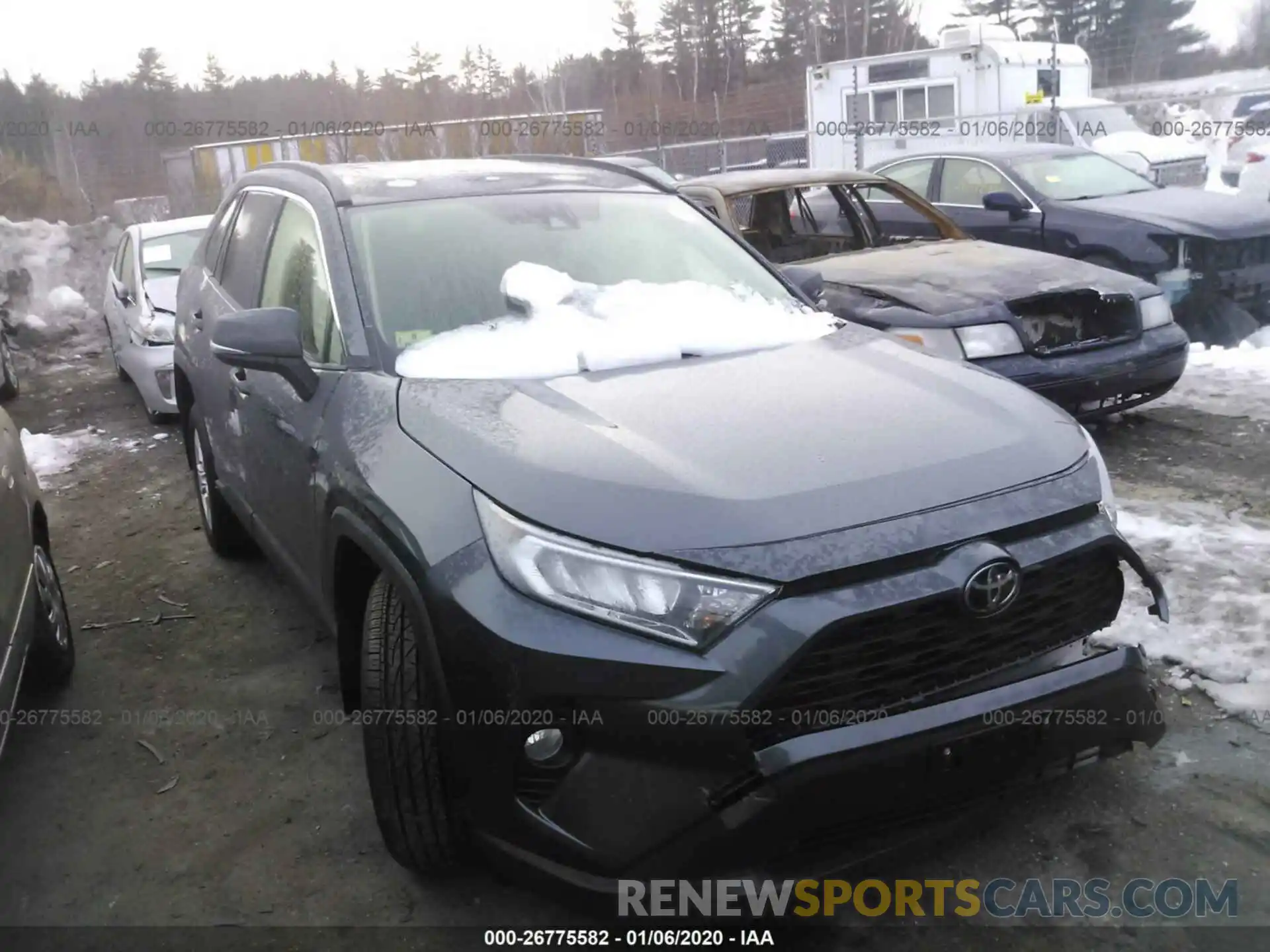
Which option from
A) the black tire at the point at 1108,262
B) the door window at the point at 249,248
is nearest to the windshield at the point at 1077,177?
the black tire at the point at 1108,262

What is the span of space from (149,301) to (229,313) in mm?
4963

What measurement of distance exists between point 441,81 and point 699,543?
1910 inches

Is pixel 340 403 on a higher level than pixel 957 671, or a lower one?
higher

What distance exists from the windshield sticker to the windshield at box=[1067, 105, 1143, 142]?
535 inches

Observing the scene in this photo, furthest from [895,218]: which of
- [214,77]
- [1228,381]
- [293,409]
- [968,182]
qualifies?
[214,77]

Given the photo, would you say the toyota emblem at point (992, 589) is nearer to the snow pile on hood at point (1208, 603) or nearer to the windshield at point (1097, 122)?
the snow pile on hood at point (1208, 603)

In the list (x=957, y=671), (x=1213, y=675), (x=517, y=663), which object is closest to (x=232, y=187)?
(x=517, y=663)

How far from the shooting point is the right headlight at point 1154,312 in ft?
18.8

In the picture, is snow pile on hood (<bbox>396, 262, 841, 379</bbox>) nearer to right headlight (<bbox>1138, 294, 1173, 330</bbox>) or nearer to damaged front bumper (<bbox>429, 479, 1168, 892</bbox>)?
damaged front bumper (<bbox>429, 479, 1168, 892</bbox>)

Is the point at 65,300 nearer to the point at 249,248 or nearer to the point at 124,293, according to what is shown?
the point at 124,293

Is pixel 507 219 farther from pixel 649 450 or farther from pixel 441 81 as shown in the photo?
pixel 441 81

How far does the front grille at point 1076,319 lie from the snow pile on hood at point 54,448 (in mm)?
6129

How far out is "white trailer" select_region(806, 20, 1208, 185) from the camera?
47.8 feet

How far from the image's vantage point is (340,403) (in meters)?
2.93
